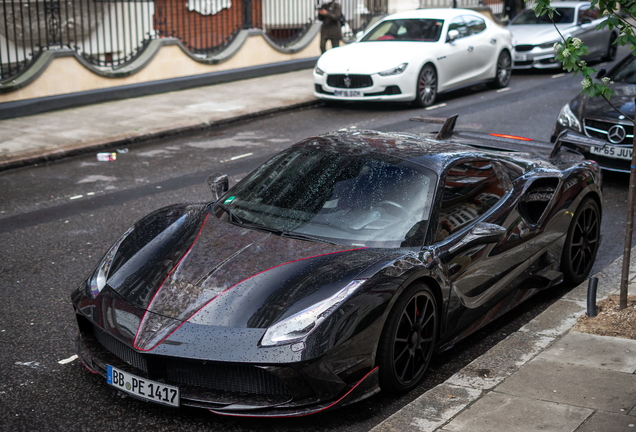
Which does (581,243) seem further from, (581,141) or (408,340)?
(581,141)

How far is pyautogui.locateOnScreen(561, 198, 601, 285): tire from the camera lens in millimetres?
6246

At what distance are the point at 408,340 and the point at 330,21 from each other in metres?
14.9

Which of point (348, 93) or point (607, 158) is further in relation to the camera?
point (348, 93)

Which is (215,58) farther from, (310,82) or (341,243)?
(341,243)

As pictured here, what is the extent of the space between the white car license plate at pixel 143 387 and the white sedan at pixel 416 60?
10932 millimetres

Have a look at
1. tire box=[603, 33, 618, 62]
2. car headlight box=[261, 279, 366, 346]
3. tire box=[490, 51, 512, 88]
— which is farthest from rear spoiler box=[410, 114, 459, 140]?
tire box=[603, 33, 618, 62]

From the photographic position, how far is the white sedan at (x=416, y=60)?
14617 millimetres

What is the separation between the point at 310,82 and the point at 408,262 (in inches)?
543

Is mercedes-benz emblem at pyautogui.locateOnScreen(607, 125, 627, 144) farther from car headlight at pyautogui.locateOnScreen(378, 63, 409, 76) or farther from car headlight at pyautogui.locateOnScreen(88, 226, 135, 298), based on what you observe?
car headlight at pyautogui.locateOnScreen(88, 226, 135, 298)

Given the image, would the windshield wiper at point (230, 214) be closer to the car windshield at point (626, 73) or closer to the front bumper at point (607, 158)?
the front bumper at point (607, 158)

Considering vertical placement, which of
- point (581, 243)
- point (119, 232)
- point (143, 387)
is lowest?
point (119, 232)

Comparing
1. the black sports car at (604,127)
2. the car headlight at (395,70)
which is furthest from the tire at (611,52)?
the black sports car at (604,127)

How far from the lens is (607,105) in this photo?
9602mm

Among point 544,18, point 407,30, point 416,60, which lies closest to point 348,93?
point 416,60
